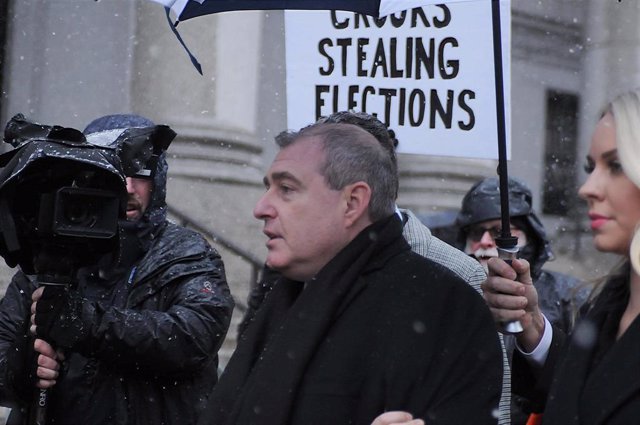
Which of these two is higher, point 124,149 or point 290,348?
point 124,149

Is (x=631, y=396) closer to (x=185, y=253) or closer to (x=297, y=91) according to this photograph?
(x=185, y=253)

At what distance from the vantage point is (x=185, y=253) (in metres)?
4.29

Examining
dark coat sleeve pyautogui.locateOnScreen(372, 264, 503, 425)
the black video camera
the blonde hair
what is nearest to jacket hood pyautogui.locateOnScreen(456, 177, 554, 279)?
→ the black video camera

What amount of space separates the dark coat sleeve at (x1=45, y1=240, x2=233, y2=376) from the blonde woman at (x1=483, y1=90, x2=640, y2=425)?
4.97ft

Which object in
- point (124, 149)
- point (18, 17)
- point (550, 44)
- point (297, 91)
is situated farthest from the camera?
point (550, 44)

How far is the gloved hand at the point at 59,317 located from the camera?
3.67 metres

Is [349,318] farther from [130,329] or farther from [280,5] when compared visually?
[280,5]

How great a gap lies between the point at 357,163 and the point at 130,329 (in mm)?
1129

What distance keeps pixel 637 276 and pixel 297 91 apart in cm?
219

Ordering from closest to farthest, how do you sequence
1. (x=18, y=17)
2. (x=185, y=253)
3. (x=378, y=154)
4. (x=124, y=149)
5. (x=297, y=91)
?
(x=378, y=154)
(x=124, y=149)
(x=185, y=253)
(x=297, y=91)
(x=18, y=17)

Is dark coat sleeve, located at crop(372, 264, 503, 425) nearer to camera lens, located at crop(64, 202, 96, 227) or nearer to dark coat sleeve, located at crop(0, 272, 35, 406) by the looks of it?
camera lens, located at crop(64, 202, 96, 227)

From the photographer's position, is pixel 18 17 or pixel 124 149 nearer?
pixel 124 149

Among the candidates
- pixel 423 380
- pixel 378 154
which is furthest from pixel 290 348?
pixel 378 154

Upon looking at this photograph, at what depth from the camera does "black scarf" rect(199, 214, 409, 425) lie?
301cm
